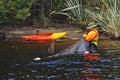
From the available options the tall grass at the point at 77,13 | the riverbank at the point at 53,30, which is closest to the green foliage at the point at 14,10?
the riverbank at the point at 53,30

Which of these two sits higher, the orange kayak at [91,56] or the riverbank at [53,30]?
the riverbank at [53,30]

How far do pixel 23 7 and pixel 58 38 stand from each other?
10.3 feet

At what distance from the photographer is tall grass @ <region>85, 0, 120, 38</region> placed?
24.0 metres

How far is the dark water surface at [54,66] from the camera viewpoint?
49.3 ft

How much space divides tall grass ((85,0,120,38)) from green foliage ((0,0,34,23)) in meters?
3.51

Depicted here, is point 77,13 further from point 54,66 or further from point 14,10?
point 54,66

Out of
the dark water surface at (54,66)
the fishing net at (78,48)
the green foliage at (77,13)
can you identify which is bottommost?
the dark water surface at (54,66)

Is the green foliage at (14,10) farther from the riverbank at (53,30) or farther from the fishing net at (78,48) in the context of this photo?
the fishing net at (78,48)

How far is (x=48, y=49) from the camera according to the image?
20672mm

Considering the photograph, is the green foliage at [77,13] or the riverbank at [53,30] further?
the green foliage at [77,13]

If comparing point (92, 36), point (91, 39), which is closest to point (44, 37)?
point (91, 39)

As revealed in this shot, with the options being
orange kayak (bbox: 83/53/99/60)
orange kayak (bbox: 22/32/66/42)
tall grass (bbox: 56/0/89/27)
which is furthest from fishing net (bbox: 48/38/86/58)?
tall grass (bbox: 56/0/89/27)

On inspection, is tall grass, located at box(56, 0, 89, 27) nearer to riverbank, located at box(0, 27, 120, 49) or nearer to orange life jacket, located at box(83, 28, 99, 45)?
riverbank, located at box(0, 27, 120, 49)

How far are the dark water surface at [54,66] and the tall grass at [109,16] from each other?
3826mm
